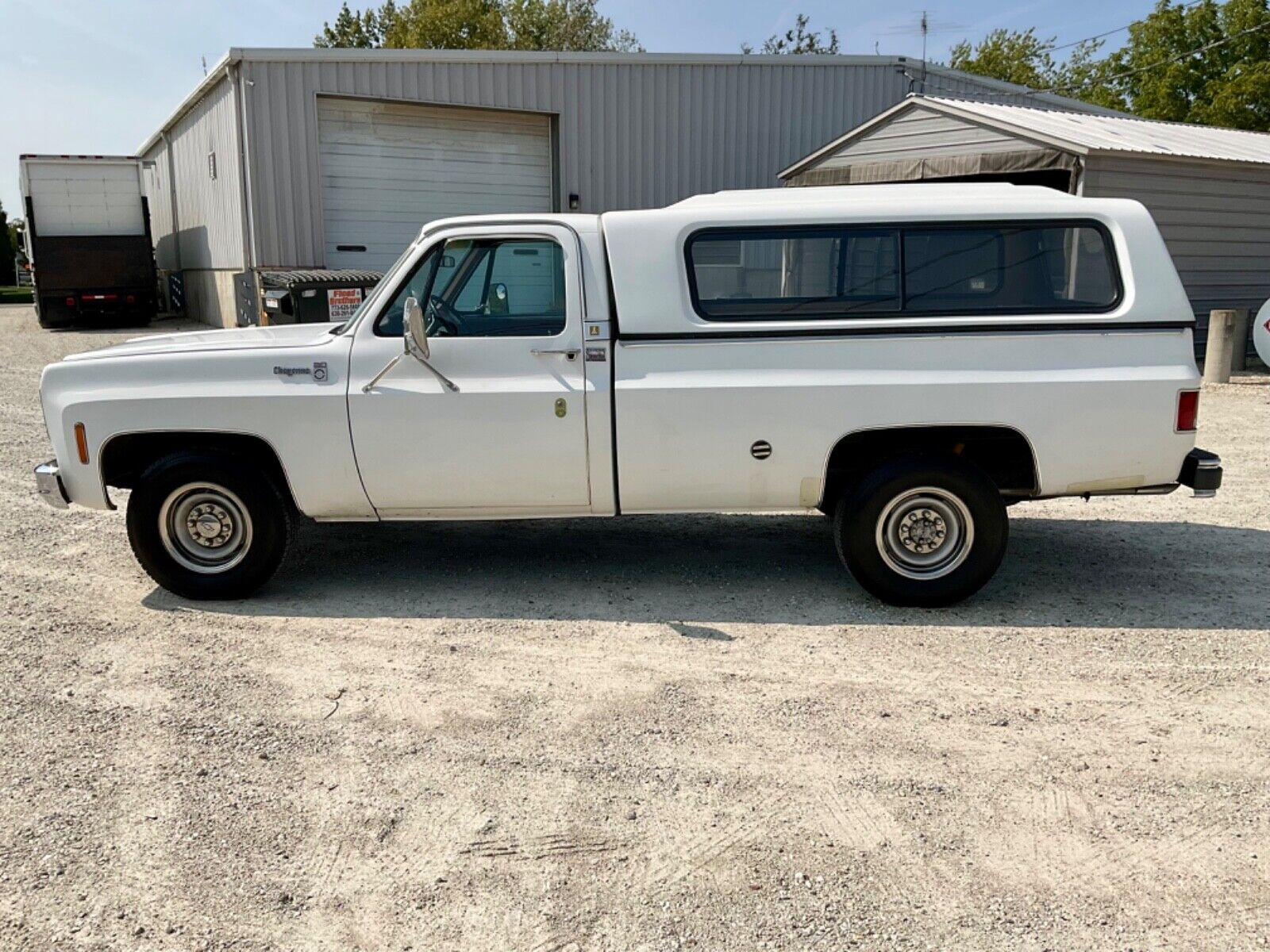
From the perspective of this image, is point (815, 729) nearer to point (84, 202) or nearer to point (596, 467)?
point (596, 467)

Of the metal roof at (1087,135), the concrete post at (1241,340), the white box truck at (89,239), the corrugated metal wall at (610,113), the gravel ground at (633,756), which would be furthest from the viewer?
the white box truck at (89,239)

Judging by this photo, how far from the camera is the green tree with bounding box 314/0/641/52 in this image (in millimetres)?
47844

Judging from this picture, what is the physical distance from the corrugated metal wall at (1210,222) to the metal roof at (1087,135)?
27 cm

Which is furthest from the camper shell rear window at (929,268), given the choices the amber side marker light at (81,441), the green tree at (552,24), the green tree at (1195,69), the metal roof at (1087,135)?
the green tree at (552,24)

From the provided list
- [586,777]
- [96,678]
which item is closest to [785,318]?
[586,777]

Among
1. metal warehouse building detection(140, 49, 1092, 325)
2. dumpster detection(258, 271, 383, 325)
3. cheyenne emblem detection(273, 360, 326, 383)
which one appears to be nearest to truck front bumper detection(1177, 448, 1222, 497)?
cheyenne emblem detection(273, 360, 326, 383)

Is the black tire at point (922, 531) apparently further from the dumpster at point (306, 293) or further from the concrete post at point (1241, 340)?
the concrete post at point (1241, 340)

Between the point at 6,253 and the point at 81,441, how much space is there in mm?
62088

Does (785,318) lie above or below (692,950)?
above

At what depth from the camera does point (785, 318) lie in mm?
5133

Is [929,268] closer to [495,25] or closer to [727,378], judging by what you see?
[727,378]

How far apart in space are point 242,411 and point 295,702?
5.26ft

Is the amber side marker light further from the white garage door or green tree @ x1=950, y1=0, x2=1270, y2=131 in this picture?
green tree @ x1=950, y1=0, x2=1270, y2=131

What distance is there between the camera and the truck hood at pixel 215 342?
527 cm
